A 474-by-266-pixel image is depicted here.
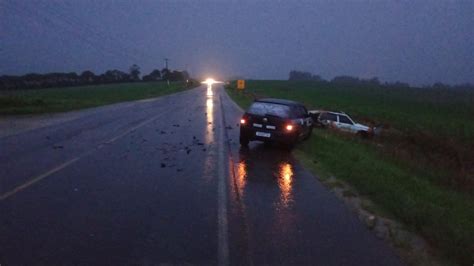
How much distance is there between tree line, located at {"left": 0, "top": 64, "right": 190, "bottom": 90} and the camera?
3102 inches

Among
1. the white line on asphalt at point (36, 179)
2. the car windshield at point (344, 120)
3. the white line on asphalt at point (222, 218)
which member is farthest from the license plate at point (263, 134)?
the car windshield at point (344, 120)

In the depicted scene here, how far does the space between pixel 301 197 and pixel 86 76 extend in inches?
4712

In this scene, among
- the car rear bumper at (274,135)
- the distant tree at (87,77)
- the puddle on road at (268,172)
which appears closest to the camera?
the puddle on road at (268,172)

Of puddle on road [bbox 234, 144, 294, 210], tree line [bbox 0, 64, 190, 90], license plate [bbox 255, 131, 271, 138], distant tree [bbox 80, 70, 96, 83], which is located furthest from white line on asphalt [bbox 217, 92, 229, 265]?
distant tree [bbox 80, 70, 96, 83]

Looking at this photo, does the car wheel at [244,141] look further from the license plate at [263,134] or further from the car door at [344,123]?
the car door at [344,123]

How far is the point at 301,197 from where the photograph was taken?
9414 mm

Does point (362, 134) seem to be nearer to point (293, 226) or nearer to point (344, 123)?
point (344, 123)

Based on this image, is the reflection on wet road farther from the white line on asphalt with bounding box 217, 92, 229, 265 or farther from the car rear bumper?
the car rear bumper

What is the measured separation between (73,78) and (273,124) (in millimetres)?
101870

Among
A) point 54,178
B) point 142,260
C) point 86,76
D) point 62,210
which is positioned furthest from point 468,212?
point 86,76

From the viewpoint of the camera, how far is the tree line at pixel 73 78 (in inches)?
3102

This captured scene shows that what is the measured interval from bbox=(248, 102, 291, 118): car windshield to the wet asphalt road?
227 centimetres

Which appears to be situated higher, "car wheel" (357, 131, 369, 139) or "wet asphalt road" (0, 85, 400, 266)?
"wet asphalt road" (0, 85, 400, 266)

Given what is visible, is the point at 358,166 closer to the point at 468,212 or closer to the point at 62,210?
the point at 468,212
